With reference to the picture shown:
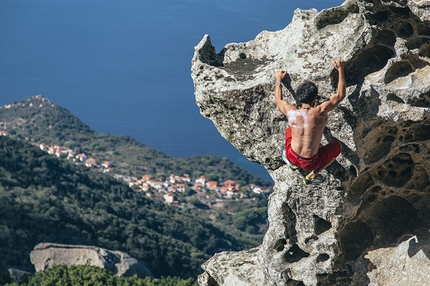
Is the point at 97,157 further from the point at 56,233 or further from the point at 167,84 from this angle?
the point at 167,84

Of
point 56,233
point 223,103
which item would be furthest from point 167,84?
point 223,103

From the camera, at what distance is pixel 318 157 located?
10.4 metres

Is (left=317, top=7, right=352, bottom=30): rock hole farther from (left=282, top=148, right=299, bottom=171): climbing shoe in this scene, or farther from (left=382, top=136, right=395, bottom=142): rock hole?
(left=282, top=148, right=299, bottom=171): climbing shoe

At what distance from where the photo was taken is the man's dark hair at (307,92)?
33.6 feet

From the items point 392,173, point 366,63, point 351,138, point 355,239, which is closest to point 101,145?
point 355,239

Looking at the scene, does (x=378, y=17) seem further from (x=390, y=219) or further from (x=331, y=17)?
(x=390, y=219)

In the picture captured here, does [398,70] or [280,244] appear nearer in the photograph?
[398,70]

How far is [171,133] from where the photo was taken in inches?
5812

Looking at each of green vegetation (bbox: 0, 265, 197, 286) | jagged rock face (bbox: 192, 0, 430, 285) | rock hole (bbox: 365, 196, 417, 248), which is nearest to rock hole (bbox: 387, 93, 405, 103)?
jagged rock face (bbox: 192, 0, 430, 285)

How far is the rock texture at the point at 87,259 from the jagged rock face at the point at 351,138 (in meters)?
18.3

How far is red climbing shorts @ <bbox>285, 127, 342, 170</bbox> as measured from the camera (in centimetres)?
1033

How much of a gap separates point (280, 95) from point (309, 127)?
2.70ft

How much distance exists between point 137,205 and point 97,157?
3199 cm

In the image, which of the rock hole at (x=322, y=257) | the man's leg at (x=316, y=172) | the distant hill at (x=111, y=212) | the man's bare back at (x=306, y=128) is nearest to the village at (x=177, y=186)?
the distant hill at (x=111, y=212)
